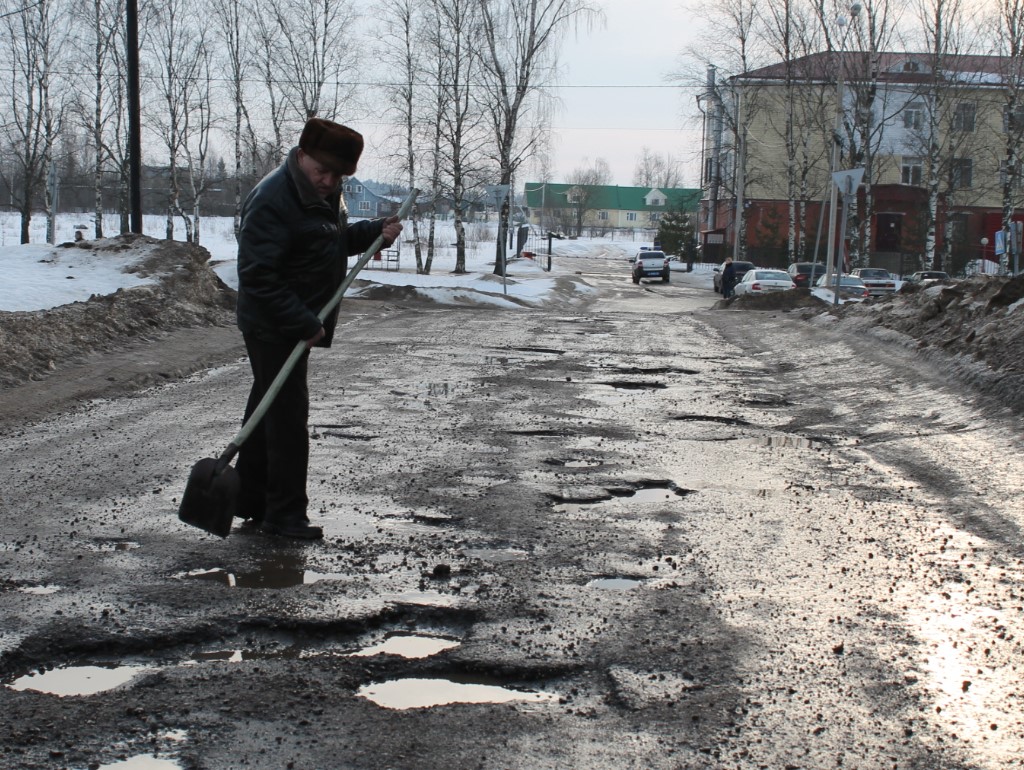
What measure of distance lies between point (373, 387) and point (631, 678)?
21.5 feet

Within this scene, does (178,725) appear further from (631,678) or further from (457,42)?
(457,42)

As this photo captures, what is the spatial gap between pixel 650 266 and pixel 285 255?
46.8m

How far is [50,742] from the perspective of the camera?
2678mm

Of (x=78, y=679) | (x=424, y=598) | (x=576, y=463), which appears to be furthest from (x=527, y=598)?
(x=576, y=463)

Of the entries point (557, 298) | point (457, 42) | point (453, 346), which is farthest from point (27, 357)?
point (457, 42)

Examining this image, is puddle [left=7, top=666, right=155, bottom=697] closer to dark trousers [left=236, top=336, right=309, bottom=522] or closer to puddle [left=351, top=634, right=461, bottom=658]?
puddle [left=351, top=634, right=461, bottom=658]

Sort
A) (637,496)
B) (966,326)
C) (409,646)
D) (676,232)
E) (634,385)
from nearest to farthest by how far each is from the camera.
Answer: (409,646) → (637,496) → (634,385) → (966,326) → (676,232)

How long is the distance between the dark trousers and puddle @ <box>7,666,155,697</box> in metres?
1.49

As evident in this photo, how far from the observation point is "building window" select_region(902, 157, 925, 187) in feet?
193

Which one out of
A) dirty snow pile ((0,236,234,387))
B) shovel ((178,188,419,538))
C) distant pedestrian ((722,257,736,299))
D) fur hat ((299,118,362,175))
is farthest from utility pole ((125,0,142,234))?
distant pedestrian ((722,257,736,299))

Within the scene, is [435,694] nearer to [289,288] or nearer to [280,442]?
[280,442]

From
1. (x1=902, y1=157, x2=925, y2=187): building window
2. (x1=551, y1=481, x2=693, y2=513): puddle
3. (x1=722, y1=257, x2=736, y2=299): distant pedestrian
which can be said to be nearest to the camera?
(x1=551, y1=481, x2=693, y2=513): puddle

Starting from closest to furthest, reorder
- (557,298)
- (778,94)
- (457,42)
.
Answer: (557,298) → (457,42) → (778,94)

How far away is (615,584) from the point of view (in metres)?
4.09
